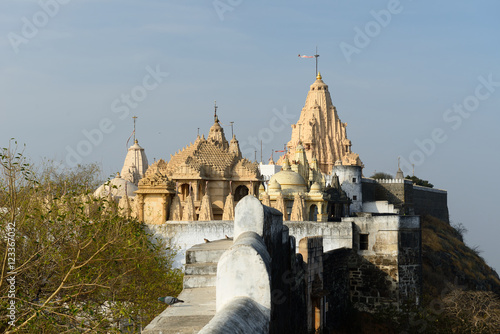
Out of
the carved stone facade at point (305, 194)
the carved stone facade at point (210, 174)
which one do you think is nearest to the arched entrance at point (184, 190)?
the carved stone facade at point (210, 174)

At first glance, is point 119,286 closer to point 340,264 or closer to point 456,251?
point 340,264

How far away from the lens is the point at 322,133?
205ft

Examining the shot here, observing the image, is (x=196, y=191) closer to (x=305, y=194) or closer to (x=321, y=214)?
(x=305, y=194)

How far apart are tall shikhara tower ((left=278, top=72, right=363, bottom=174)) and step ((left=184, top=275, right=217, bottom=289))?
169 ft

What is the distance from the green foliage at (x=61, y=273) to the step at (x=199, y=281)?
56.0 inches

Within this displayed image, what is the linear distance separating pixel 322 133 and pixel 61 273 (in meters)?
52.3

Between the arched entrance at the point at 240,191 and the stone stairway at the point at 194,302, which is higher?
the arched entrance at the point at 240,191

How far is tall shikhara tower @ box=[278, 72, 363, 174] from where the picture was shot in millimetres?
61406

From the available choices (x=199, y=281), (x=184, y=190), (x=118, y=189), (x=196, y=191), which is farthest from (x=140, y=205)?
(x=199, y=281)

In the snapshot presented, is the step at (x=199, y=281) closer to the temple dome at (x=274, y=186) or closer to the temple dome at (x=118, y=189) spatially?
the temple dome at (x=118, y=189)

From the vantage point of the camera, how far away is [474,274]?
39438 mm

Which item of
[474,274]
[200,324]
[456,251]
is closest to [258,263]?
[200,324]

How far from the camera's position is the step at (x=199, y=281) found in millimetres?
9344

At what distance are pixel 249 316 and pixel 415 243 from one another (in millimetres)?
15539
